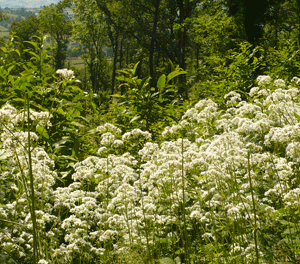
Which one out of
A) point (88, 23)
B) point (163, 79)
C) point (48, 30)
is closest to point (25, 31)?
point (48, 30)

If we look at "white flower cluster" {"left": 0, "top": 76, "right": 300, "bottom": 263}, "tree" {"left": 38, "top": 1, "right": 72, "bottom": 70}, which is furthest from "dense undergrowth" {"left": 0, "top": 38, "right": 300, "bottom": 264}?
"tree" {"left": 38, "top": 1, "right": 72, "bottom": 70}

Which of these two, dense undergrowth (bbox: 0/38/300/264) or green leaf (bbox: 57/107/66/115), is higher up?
green leaf (bbox: 57/107/66/115)

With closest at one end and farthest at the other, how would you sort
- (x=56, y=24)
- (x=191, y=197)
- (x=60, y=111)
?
(x=191, y=197)
(x=60, y=111)
(x=56, y=24)

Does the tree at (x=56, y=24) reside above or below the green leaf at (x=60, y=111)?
above

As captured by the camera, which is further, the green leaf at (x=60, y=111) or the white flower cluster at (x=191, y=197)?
the green leaf at (x=60, y=111)

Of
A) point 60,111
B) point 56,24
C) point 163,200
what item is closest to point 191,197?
point 163,200

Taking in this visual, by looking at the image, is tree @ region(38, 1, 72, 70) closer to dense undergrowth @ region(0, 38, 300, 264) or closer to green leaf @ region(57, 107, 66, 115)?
green leaf @ region(57, 107, 66, 115)

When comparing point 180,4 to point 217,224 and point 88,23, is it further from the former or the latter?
point 88,23

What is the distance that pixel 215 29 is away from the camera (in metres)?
14.9

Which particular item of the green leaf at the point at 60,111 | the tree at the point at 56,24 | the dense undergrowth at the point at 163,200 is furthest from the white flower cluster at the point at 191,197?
the tree at the point at 56,24

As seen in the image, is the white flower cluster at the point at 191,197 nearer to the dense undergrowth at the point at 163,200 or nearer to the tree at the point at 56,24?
the dense undergrowth at the point at 163,200

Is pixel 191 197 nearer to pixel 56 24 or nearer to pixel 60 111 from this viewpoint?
pixel 60 111

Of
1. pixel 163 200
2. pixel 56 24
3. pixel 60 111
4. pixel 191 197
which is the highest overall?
pixel 56 24

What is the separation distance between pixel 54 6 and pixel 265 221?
52.6 meters
